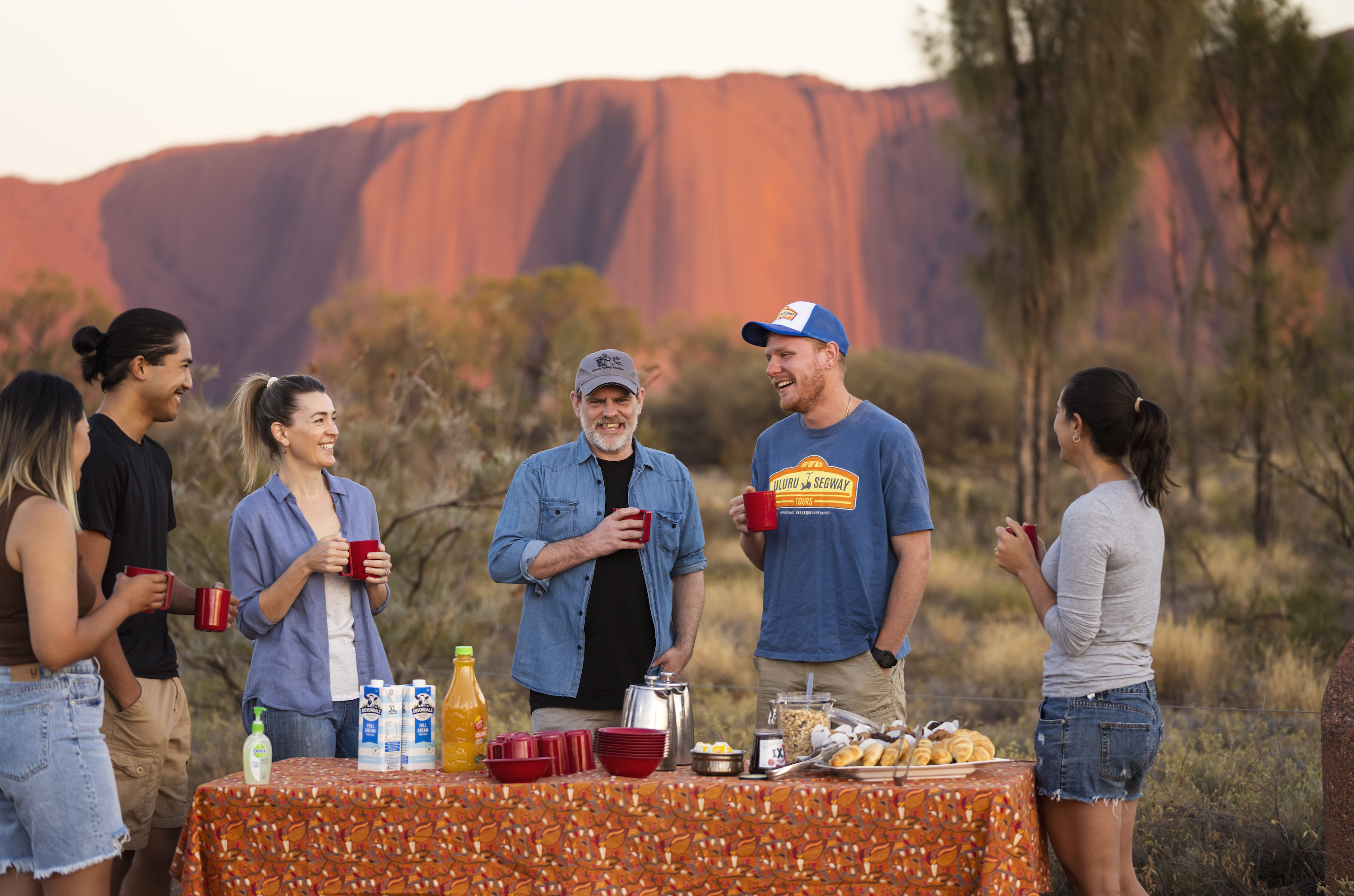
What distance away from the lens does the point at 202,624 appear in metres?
3.12

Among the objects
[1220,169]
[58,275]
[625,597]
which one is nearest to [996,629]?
[625,597]

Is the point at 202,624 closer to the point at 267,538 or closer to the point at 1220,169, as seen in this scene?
the point at 267,538

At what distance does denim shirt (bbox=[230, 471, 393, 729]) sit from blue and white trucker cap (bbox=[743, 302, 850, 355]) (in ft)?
5.09

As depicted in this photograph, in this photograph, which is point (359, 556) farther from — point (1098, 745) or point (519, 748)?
point (1098, 745)

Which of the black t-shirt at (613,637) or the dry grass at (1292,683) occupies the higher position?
the black t-shirt at (613,637)

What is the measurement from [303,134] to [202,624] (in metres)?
58.5

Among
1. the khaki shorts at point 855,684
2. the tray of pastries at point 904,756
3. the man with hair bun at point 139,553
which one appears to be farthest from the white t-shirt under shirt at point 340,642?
the tray of pastries at point 904,756

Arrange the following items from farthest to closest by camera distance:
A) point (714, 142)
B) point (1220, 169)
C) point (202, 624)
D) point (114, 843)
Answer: point (714, 142), point (1220, 169), point (202, 624), point (114, 843)

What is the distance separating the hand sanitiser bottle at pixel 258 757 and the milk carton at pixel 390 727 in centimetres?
30

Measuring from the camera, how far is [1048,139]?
12.0m

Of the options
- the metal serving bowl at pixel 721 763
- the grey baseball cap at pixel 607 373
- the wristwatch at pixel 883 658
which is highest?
the grey baseball cap at pixel 607 373

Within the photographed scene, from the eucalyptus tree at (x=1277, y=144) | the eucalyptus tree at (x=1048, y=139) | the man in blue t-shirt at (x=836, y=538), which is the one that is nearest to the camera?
the man in blue t-shirt at (x=836, y=538)

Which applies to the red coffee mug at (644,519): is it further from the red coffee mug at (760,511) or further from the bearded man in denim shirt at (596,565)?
the red coffee mug at (760,511)

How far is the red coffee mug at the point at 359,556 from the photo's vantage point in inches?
133
